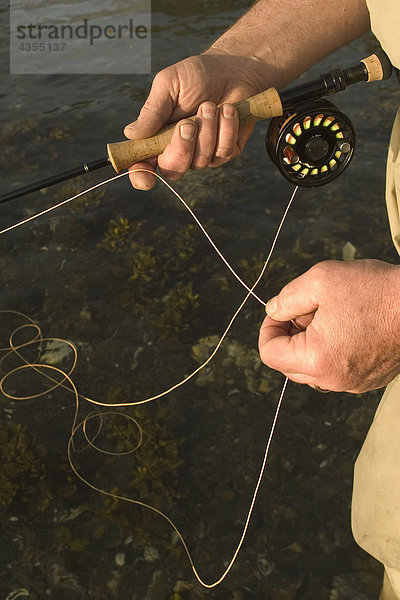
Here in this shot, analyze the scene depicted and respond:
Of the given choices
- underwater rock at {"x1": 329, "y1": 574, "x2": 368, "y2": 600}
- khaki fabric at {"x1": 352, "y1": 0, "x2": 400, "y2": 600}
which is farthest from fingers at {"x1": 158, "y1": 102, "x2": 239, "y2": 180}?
underwater rock at {"x1": 329, "y1": 574, "x2": 368, "y2": 600}

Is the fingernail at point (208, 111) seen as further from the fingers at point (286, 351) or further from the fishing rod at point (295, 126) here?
the fingers at point (286, 351)

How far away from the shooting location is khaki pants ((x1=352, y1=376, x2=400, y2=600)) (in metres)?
2.41

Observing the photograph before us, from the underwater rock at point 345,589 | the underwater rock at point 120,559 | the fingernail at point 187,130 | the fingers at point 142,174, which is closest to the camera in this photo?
the fingernail at point 187,130

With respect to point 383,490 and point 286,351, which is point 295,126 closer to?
point 286,351

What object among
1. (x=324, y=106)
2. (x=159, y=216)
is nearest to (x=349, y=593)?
(x=324, y=106)

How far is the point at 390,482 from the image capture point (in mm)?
2420

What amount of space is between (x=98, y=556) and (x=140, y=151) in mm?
2282

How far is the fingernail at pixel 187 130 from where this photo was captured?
8.24 feet

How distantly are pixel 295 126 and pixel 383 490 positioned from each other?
1645 mm

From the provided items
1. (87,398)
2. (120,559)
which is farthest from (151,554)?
(87,398)

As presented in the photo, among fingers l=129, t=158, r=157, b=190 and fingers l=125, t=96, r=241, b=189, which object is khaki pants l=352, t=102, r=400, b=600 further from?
fingers l=129, t=158, r=157, b=190

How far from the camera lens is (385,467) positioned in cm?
246

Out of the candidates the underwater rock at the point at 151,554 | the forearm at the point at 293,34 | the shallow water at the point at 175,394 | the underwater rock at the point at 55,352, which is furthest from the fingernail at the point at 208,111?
the underwater rock at the point at 55,352

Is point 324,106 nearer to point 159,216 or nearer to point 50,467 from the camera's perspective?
point 50,467
